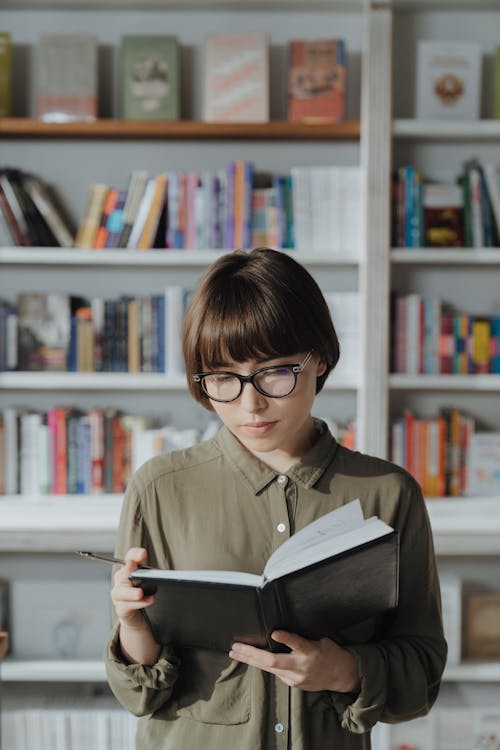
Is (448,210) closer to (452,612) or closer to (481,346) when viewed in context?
(481,346)

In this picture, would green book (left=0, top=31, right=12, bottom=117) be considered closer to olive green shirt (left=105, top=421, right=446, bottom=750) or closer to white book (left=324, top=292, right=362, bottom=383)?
white book (left=324, top=292, right=362, bottom=383)

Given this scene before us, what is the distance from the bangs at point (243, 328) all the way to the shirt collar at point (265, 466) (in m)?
0.13

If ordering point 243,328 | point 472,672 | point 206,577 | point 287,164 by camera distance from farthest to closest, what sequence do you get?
1. point 287,164
2. point 472,672
3. point 243,328
4. point 206,577

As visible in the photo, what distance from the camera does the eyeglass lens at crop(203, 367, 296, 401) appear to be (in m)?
0.98

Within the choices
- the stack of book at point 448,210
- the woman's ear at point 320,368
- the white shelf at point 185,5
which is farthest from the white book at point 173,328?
the woman's ear at point 320,368

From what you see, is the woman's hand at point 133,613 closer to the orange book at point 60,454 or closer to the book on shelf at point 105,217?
the orange book at point 60,454

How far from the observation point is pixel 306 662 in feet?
2.99

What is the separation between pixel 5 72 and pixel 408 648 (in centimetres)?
225

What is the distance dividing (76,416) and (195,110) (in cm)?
110

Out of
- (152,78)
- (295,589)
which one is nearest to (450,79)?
(152,78)

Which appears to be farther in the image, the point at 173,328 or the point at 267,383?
the point at 173,328

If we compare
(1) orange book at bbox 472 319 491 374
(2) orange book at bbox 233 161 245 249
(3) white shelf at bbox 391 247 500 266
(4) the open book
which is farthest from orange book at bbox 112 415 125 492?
(4) the open book

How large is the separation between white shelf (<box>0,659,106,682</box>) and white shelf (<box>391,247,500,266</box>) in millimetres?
1570

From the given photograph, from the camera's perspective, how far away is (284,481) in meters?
1.04
